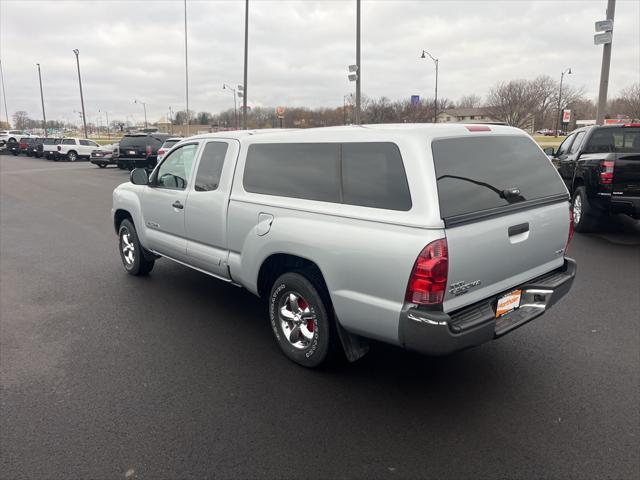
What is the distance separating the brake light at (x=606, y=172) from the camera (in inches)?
307

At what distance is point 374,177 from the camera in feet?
10.8

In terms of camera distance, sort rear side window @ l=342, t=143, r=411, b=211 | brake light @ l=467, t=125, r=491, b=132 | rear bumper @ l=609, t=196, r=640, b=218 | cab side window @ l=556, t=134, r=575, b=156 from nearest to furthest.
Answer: rear side window @ l=342, t=143, r=411, b=211, brake light @ l=467, t=125, r=491, b=132, rear bumper @ l=609, t=196, r=640, b=218, cab side window @ l=556, t=134, r=575, b=156

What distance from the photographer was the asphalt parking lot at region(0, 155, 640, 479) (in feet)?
9.09

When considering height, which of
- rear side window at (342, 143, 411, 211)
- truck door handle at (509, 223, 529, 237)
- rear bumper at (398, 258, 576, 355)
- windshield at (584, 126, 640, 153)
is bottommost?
rear bumper at (398, 258, 576, 355)

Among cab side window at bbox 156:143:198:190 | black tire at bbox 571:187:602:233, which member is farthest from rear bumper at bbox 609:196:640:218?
cab side window at bbox 156:143:198:190

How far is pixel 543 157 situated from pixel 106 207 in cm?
1122

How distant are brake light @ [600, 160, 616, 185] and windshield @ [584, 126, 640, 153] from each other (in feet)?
3.60

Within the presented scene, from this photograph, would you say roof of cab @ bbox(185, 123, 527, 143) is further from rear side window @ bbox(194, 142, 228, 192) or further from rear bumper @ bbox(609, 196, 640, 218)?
rear bumper @ bbox(609, 196, 640, 218)

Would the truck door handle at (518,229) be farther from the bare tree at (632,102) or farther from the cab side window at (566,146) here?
the bare tree at (632,102)

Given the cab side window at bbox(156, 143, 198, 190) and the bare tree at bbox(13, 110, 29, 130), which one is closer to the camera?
the cab side window at bbox(156, 143, 198, 190)

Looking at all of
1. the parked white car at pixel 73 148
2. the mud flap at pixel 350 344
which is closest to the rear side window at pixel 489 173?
the mud flap at pixel 350 344

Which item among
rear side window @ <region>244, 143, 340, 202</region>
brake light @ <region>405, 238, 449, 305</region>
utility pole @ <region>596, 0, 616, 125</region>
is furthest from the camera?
utility pole @ <region>596, 0, 616, 125</region>

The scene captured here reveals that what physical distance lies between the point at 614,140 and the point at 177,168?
7773mm

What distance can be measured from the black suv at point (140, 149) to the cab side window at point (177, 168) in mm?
18176
